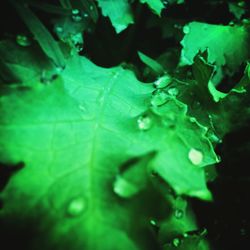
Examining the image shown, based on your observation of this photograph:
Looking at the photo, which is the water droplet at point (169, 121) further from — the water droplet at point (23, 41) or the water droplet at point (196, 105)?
the water droplet at point (23, 41)

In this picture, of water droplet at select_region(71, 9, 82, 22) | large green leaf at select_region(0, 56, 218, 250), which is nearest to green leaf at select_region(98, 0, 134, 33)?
water droplet at select_region(71, 9, 82, 22)

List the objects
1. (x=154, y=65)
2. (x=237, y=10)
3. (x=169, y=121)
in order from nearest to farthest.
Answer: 1. (x=169, y=121)
2. (x=154, y=65)
3. (x=237, y=10)

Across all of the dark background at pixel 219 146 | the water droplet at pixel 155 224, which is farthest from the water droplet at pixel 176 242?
the dark background at pixel 219 146

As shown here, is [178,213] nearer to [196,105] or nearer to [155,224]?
[155,224]

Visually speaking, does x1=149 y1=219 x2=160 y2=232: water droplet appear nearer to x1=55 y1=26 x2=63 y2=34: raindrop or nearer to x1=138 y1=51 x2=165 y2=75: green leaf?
x1=138 y1=51 x2=165 y2=75: green leaf

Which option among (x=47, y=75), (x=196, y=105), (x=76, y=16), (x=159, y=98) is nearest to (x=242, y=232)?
(x=196, y=105)
